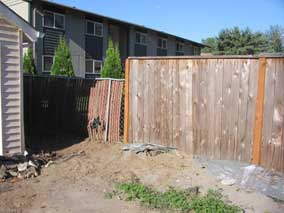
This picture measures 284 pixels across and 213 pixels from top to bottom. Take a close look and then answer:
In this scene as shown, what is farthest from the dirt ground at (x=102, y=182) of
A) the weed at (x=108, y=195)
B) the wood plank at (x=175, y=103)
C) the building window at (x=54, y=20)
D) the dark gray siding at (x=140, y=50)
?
the dark gray siding at (x=140, y=50)

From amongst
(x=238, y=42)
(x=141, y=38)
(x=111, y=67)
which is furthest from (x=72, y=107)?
(x=238, y=42)

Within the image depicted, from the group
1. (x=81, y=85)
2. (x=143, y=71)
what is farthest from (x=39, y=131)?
(x=143, y=71)

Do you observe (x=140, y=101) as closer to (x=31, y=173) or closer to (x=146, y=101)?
(x=146, y=101)

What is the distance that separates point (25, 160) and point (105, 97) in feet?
7.87

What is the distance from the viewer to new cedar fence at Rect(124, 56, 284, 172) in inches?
217

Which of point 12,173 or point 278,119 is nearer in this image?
point 278,119

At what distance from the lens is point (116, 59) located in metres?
18.6

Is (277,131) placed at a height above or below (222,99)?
below

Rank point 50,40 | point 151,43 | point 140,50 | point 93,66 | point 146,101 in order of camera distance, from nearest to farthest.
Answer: point 146,101
point 50,40
point 93,66
point 140,50
point 151,43

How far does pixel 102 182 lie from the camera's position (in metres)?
5.59

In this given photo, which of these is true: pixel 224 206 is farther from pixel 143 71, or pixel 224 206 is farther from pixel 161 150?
pixel 143 71

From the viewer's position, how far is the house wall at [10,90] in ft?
21.2

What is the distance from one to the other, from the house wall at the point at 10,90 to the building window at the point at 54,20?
13513 millimetres

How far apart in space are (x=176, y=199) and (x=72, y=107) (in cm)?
489
